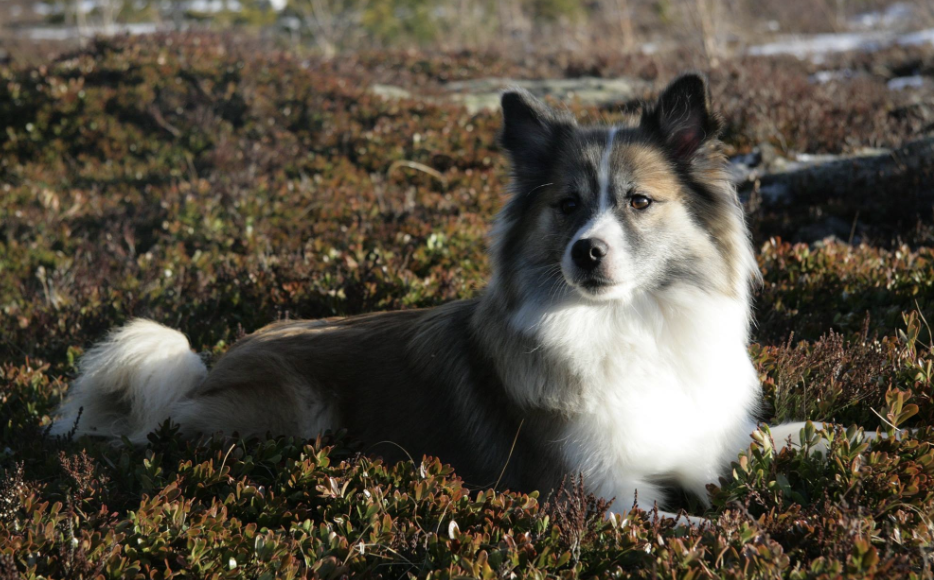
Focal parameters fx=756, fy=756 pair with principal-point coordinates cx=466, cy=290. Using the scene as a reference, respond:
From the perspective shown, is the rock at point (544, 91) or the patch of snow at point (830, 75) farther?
the patch of snow at point (830, 75)

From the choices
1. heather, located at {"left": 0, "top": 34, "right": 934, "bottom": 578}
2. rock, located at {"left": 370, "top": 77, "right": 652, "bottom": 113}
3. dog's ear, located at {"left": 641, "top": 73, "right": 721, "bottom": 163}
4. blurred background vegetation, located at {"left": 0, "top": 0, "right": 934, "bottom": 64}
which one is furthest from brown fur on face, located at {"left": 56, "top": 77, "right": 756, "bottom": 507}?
blurred background vegetation, located at {"left": 0, "top": 0, "right": 934, "bottom": 64}

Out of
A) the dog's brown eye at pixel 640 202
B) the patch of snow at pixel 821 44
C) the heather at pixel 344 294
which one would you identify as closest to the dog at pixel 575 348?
the dog's brown eye at pixel 640 202

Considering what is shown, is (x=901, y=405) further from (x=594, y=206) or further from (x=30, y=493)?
(x=30, y=493)

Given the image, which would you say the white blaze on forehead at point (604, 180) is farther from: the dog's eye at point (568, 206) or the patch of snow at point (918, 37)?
the patch of snow at point (918, 37)

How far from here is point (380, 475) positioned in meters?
3.12

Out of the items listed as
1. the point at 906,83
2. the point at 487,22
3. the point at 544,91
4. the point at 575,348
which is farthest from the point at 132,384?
the point at 487,22

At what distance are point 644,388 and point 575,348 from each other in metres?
0.32

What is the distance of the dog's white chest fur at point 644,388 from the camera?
9.93 feet

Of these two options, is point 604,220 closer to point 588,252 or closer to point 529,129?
point 588,252

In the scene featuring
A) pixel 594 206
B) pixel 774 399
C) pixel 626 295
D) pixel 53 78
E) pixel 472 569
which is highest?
pixel 53 78

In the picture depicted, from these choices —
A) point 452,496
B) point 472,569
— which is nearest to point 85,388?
point 452,496

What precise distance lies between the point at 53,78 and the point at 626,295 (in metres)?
9.68

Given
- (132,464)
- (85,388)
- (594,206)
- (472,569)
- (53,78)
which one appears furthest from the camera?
(53,78)

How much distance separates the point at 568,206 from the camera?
3.28 meters
